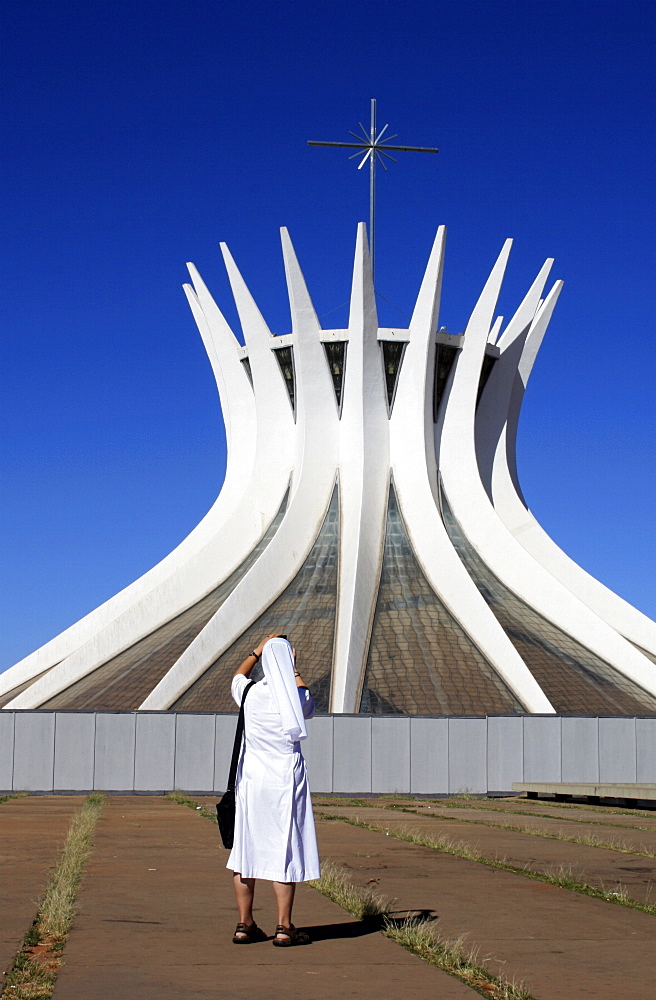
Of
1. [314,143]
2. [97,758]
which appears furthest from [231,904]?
[314,143]

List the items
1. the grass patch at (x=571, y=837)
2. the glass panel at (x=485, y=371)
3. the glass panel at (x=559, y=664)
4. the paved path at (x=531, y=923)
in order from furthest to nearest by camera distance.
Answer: the glass panel at (x=485, y=371) → the glass panel at (x=559, y=664) → the grass patch at (x=571, y=837) → the paved path at (x=531, y=923)

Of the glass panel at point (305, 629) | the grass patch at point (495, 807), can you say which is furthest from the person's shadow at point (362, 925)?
the glass panel at point (305, 629)

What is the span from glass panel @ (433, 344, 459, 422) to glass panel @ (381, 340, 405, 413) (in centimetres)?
106

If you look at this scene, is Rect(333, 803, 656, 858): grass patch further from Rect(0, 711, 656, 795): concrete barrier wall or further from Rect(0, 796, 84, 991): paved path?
Rect(0, 711, 656, 795): concrete barrier wall

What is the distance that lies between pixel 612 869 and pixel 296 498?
76.4ft

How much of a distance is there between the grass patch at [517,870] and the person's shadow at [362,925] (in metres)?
1.31

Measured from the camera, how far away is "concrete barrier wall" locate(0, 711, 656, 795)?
2062 centimetres

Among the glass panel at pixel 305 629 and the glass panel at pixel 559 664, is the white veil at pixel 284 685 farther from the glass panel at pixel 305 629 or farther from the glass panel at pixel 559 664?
the glass panel at pixel 559 664

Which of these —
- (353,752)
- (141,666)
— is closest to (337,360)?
(141,666)

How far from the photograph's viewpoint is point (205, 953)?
5.16 metres

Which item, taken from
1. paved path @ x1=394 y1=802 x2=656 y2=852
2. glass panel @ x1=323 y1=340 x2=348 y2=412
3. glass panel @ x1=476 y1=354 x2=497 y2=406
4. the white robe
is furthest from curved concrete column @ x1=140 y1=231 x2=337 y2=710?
the white robe

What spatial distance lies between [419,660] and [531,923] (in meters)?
20.7

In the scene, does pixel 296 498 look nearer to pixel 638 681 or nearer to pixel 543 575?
pixel 543 575

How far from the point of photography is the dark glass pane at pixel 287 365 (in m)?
32.4
